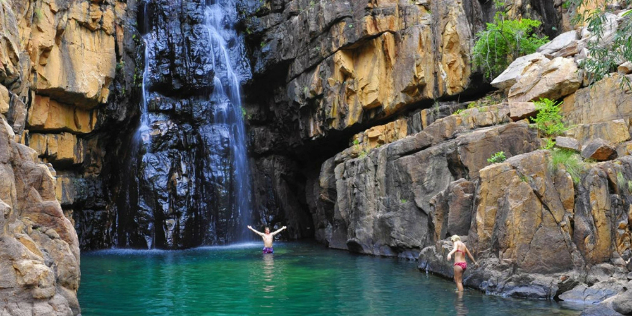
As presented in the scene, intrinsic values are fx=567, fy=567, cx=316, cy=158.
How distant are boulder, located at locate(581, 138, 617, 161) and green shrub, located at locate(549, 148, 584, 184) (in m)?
0.45

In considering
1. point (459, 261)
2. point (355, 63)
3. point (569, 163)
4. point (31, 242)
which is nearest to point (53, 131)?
point (355, 63)

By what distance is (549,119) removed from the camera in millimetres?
18125

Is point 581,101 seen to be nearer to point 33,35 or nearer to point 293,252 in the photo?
point 293,252

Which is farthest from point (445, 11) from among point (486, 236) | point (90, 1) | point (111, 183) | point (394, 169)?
point (111, 183)

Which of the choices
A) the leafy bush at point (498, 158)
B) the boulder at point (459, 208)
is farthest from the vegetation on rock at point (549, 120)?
the boulder at point (459, 208)

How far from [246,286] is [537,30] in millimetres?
18693

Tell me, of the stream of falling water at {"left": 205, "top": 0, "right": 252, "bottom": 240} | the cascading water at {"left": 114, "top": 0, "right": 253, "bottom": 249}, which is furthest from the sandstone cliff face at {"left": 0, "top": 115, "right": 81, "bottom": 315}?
the stream of falling water at {"left": 205, "top": 0, "right": 252, "bottom": 240}

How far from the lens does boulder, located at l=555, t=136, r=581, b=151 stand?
624 inches

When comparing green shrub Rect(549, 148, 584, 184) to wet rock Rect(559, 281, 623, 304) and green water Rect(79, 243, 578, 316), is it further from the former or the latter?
green water Rect(79, 243, 578, 316)

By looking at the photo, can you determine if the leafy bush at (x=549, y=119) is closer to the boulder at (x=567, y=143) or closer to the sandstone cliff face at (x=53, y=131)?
the boulder at (x=567, y=143)

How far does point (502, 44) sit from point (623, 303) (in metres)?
16.6

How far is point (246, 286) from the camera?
15.8m

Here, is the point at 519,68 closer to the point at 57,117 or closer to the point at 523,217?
the point at 523,217

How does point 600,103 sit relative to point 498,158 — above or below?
above
